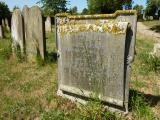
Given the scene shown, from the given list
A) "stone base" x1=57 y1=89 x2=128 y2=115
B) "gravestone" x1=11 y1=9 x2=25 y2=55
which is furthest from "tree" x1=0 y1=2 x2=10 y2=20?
"stone base" x1=57 y1=89 x2=128 y2=115

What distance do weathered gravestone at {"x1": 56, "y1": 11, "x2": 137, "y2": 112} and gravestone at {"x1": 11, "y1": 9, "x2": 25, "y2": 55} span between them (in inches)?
140

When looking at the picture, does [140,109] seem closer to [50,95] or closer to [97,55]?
[97,55]

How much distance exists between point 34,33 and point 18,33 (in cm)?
100

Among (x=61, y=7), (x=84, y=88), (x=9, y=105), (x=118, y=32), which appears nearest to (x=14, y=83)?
(x=9, y=105)

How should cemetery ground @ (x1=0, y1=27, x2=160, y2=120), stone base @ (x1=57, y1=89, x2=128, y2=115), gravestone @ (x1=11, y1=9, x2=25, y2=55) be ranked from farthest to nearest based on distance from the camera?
gravestone @ (x1=11, y1=9, x2=25, y2=55) < stone base @ (x1=57, y1=89, x2=128, y2=115) < cemetery ground @ (x1=0, y1=27, x2=160, y2=120)

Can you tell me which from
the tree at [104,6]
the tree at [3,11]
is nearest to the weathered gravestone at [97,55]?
the tree at [3,11]

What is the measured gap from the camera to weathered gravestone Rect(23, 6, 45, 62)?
25.2 feet

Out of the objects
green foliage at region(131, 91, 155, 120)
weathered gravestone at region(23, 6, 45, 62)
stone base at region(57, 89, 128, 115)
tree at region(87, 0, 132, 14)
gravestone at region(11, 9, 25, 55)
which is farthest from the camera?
tree at region(87, 0, 132, 14)

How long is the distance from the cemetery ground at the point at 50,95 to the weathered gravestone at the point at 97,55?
279 mm

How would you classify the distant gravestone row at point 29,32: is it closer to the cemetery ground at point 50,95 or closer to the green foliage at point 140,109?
the cemetery ground at point 50,95

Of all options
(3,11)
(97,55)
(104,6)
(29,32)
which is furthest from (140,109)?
(104,6)

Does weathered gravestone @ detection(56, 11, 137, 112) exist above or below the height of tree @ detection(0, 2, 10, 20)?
below

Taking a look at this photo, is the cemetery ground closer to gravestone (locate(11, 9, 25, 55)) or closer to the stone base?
the stone base

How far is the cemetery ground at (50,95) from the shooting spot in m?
4.23
